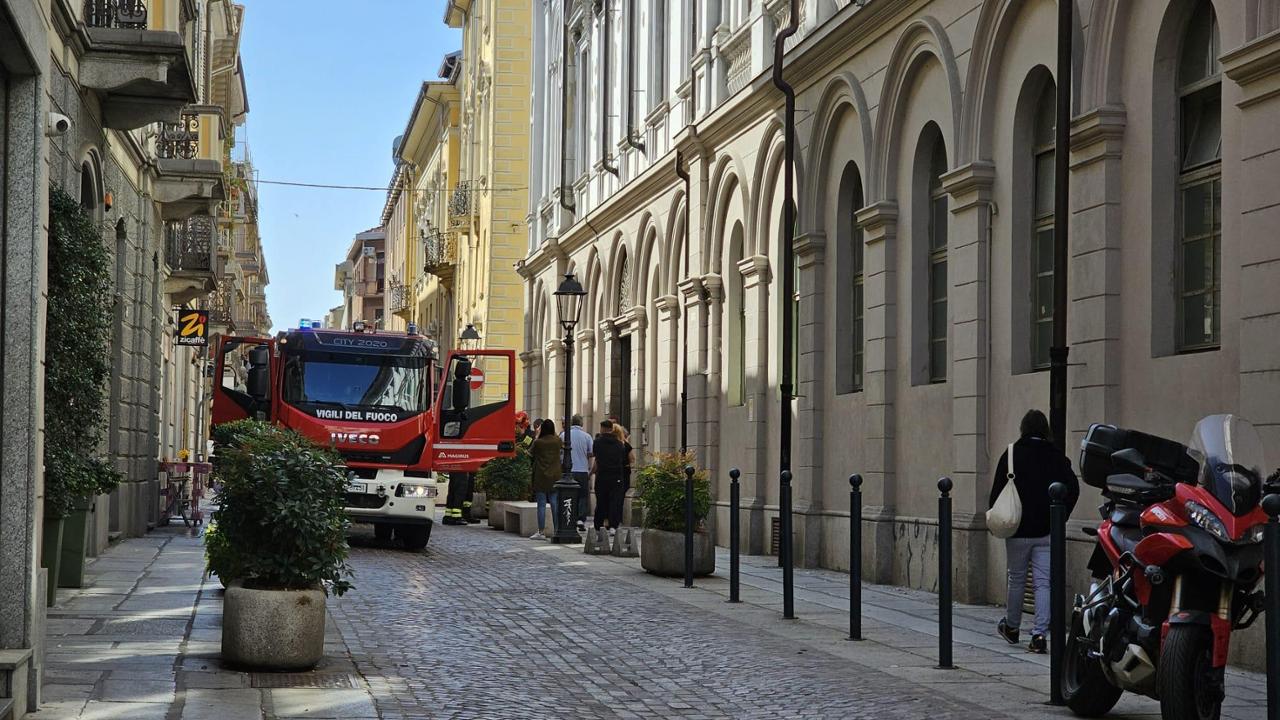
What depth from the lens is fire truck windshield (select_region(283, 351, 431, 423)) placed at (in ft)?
79.2

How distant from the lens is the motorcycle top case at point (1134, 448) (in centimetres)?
880

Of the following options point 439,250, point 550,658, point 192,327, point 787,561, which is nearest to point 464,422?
point 192,327

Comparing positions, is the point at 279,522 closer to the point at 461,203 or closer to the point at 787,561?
the point at 787,561

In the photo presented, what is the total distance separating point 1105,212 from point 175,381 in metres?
29.0

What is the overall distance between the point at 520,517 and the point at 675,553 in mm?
9154

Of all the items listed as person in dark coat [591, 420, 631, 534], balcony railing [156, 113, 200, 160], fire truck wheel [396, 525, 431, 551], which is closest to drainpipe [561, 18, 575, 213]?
balcony railing [156, 113, 200, 160]

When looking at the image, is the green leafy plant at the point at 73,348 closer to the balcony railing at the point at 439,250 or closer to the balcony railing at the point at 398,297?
the balcony railing at the point at 439,250

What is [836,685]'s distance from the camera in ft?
33.6

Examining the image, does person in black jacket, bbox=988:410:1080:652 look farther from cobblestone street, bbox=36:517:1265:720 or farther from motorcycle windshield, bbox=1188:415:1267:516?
motorcycle windshield, bbox=1188:415:1267:516

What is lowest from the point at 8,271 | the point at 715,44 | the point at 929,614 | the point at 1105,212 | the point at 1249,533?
the point at 929,614

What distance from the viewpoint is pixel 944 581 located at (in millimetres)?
10961

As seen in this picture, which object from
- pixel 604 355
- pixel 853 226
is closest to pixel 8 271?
pixel 853 226

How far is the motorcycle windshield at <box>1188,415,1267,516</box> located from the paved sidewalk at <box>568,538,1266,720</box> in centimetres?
156

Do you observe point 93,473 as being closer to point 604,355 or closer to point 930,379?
point 930,379
